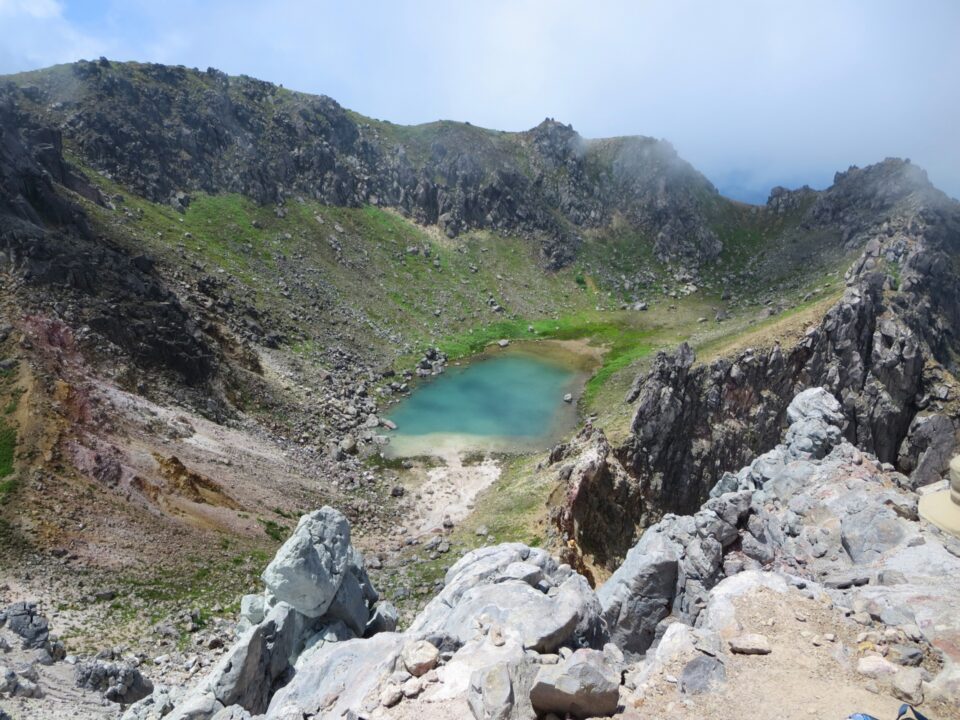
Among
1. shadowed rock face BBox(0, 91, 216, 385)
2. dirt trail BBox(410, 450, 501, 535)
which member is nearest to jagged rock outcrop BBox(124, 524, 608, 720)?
dirt trail BBox(410, 450, 501, 535)

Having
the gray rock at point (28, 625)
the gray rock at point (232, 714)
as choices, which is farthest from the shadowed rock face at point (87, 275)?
the gray rock at point (232, 714)

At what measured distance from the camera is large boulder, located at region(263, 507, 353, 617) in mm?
22822

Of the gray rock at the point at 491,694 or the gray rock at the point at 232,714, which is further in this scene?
the gray rock at the point at 232,714

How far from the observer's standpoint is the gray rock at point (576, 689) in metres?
13.4

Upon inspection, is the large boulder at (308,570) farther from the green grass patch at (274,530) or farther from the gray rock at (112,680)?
the green grass patch at (274,530)

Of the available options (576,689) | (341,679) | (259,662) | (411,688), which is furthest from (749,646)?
(259,662)

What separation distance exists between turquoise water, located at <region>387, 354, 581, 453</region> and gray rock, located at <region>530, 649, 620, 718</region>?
57648mm

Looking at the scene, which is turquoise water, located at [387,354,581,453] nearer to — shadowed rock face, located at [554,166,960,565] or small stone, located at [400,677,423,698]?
shadowed rock face, located at [554,166,960,565]

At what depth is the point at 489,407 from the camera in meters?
83.9

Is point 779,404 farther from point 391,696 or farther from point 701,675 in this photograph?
point 391,696

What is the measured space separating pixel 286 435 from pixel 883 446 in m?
66.1

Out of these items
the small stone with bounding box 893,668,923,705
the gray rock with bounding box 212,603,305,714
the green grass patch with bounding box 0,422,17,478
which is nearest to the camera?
the small stone with bounding box 893,668,923,705

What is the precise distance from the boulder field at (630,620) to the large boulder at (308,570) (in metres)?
0.06

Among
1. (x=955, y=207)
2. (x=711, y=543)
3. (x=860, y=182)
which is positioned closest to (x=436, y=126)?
(x=860, y=182)
